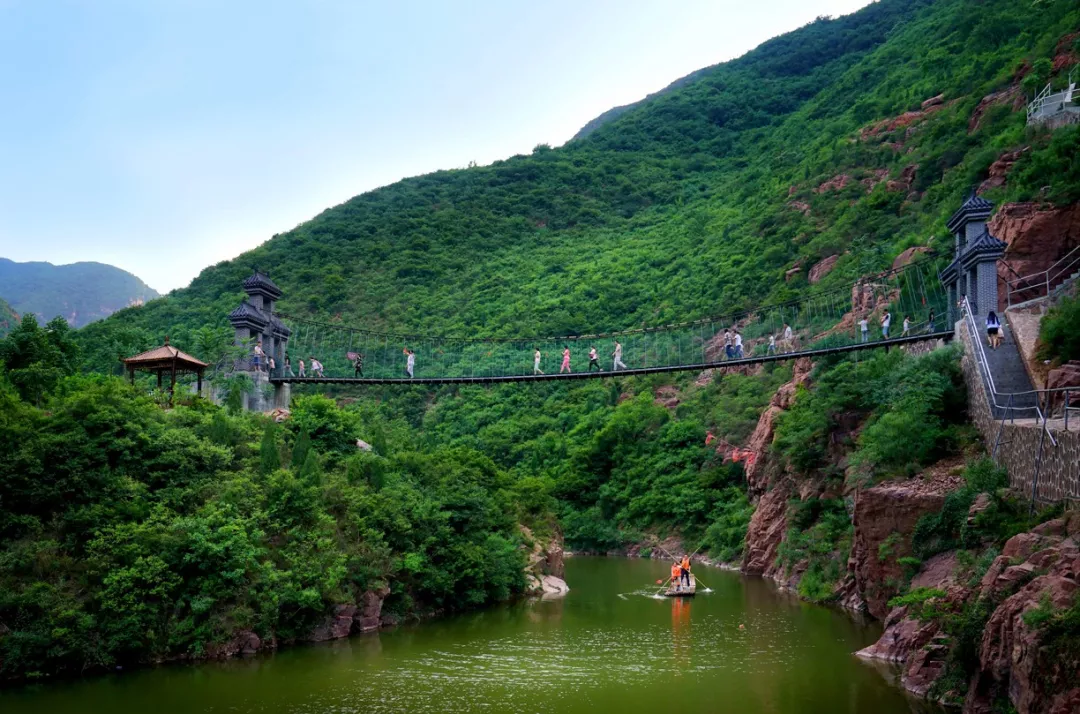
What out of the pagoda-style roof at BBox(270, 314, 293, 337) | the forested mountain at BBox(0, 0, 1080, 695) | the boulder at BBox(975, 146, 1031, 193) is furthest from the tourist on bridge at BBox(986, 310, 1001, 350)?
the pagoda-style roof at BBox(270, 314, 293, 337)

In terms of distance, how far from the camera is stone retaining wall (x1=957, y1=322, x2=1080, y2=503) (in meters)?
10.5

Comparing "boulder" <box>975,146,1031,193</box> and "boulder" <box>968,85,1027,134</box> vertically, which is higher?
"boulder" <box>968,85,1027,134</box>

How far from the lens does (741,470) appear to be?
29.8 m

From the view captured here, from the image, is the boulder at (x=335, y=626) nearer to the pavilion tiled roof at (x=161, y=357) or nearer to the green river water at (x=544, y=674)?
the green river water at (x=544, y=674)

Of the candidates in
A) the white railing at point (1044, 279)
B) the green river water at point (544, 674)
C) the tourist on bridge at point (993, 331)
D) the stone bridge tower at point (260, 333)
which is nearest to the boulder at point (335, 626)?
the green river water at point (544, 674)

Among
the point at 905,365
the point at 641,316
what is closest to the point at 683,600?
the point at 905,365

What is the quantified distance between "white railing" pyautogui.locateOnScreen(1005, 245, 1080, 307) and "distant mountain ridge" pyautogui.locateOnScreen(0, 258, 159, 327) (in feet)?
251

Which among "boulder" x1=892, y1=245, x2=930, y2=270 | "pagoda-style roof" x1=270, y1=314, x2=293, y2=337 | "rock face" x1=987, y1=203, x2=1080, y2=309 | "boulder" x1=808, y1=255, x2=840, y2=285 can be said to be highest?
"boulder" x1=808, y1=255, x2=840, y2=285

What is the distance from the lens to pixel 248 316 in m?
21.3

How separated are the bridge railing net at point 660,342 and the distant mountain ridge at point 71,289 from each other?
5093 cm

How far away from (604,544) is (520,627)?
1547 centimetres

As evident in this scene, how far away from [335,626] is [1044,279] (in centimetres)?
1400

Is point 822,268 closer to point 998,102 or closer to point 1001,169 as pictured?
point 998,102

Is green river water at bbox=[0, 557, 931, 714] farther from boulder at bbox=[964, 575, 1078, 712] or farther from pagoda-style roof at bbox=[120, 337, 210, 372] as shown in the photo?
pagoda-style roof at bbox=[120, 337, 210, 372]
